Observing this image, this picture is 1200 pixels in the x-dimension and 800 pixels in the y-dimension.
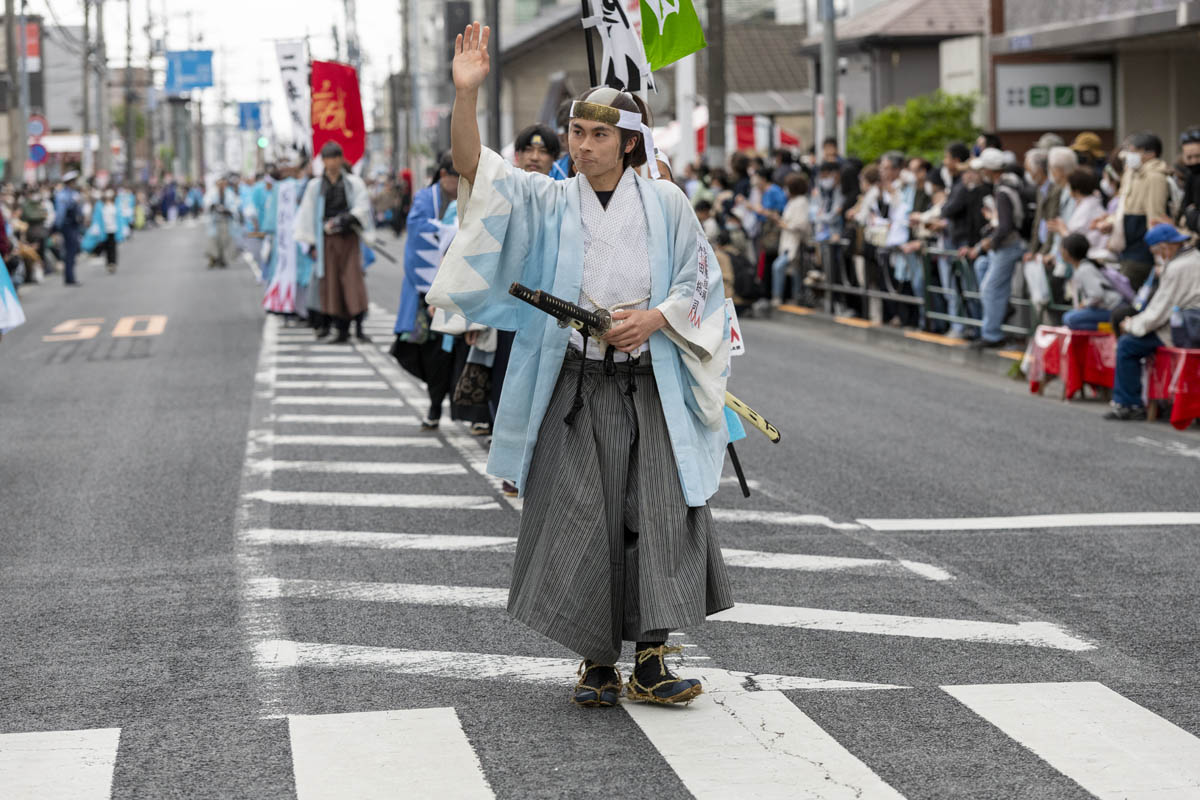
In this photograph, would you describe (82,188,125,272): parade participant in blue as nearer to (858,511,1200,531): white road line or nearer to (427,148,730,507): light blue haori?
(858,511,1200,531): white road line

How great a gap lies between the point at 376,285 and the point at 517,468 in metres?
23.4

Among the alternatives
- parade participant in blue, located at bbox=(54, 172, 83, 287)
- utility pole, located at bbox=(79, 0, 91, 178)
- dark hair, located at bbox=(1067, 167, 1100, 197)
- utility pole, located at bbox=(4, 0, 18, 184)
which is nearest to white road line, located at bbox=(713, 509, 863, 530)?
dark hair, located at bbox=(1067, 167, 1100, 197)

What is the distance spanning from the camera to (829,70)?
23.3 m

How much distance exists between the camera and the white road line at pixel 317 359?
54.0ft

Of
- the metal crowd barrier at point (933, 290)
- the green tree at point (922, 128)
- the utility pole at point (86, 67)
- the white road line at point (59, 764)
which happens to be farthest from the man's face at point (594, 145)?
the utility pole at point (86, 67)

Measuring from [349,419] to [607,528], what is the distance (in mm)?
7466

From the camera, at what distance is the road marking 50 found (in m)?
19.5

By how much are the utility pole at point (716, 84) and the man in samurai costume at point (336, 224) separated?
9.47m

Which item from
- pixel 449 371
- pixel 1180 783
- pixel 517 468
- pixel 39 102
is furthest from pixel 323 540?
pixel 39 102

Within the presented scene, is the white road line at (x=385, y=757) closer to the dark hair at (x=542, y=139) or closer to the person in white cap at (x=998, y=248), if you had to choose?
the dark hair at (x=542, y=139)

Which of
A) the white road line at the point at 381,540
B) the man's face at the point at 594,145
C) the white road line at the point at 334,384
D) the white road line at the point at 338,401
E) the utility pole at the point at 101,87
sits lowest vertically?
the white road line at the point at 381,540

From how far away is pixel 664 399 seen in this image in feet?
17.2

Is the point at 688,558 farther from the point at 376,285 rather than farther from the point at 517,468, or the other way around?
the point at 376,285

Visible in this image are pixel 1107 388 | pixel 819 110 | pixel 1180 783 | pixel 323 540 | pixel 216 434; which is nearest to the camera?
pixel 1180 783
